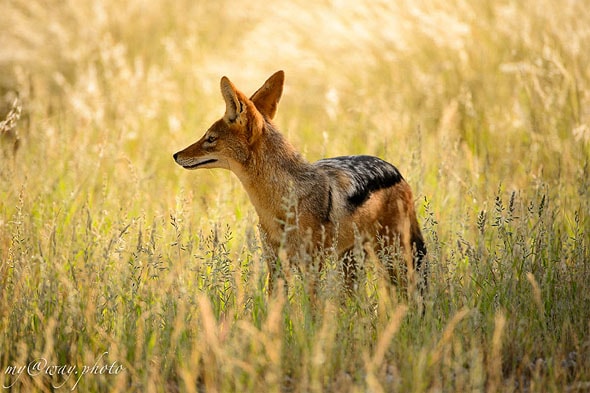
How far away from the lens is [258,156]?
4.69 m

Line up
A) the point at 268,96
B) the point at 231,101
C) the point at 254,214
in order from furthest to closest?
the point at 254,214 → the point at 268,96 → the point at 231,101

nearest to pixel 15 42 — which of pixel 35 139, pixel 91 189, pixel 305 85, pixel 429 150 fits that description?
pixel 35 139

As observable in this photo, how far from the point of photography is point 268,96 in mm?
5004

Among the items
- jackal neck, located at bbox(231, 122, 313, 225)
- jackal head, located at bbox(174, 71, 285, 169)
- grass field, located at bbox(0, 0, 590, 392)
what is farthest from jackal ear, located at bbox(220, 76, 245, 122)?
grass field, located at bbox(0, 0, 590, 392)

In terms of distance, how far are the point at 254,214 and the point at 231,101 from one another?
1097 millimetres

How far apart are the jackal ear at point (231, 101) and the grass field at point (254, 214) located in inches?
25.3

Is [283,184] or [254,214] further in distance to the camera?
[254,214]

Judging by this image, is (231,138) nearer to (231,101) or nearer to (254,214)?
(231,101)

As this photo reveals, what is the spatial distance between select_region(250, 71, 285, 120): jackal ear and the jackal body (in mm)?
28

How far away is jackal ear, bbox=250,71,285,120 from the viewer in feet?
16.3

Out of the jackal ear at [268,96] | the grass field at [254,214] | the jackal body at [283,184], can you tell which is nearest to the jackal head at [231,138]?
the jackal body at [283,184]

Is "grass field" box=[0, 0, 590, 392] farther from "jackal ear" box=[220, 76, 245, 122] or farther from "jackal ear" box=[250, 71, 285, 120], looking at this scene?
"jackal ear" box=[250, 71, 285, 120]

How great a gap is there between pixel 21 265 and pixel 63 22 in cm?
633

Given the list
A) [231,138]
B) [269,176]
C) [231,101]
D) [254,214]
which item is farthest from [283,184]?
[254,214]
